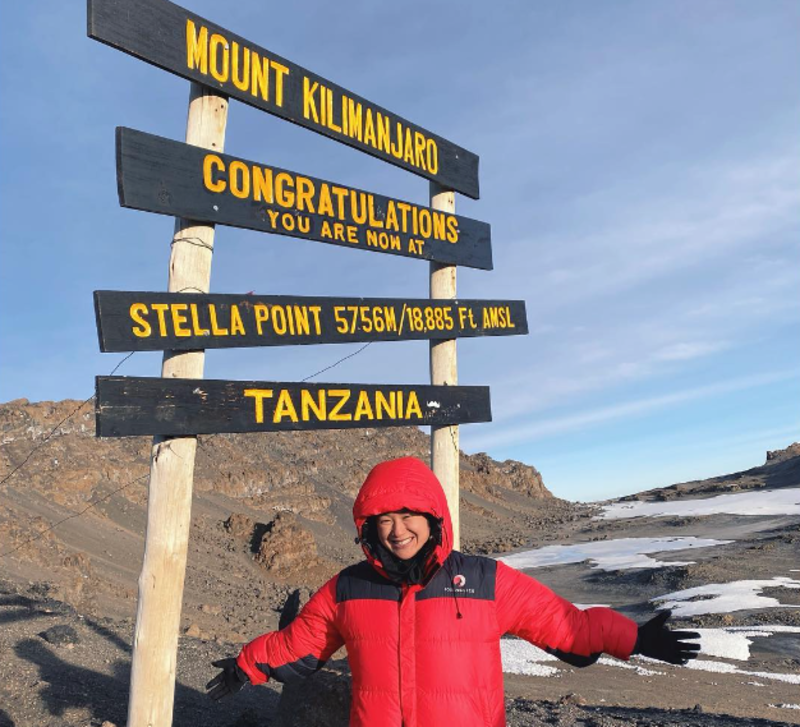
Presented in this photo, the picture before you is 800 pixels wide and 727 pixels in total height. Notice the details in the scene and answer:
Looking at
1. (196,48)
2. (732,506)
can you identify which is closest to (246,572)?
(196,48)

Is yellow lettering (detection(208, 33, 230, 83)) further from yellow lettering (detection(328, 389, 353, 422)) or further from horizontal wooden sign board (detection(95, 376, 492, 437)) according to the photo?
yellow lettering (detection(328, 389, 353, 422))

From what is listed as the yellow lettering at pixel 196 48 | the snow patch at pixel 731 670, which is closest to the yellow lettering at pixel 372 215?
the yellow lettering at pixel 196 48

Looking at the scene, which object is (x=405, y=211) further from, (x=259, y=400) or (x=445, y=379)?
(x=259, y=400)

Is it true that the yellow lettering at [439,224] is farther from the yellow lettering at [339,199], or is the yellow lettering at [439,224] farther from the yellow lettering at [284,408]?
the yellow lettering at [284,408]

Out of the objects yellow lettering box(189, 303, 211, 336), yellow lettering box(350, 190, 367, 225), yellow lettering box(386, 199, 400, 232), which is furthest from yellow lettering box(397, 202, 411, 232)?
yellow lettering box(189, 303, 211, 336)

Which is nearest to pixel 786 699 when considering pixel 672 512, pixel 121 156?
pixel 121 156

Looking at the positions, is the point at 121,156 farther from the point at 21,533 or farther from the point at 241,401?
the point at 21,533

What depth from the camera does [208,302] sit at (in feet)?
17.0

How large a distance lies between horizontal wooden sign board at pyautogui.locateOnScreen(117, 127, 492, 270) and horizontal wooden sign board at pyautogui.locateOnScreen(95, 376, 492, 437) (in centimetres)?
113

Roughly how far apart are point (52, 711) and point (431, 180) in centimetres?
559

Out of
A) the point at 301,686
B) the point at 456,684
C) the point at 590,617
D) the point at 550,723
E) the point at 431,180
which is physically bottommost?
the point at 550,723

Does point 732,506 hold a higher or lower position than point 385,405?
lower

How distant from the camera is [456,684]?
324 centimetres

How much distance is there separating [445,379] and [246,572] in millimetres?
18048
